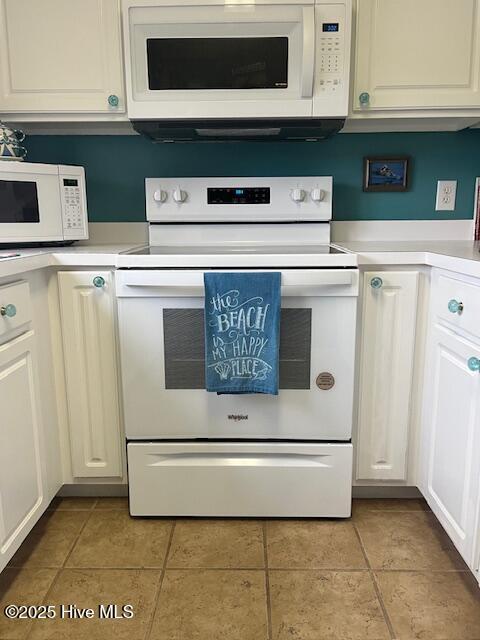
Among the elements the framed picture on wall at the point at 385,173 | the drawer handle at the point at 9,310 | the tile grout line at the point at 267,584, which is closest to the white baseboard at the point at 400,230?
the framed picture on wall at the point at 385,173

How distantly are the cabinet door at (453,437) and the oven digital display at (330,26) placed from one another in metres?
1.02

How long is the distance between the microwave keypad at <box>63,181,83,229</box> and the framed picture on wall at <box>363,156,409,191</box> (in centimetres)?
113

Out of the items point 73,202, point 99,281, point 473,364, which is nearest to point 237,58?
point 73,202

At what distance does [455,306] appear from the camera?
1362mm

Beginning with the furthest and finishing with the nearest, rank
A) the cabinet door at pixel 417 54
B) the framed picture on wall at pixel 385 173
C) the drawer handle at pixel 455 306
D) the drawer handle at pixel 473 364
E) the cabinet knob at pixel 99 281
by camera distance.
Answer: the framed picture on wall at pixel 385 173 → the cabinet door at pixel 417 54 → the cabinet knob at pixel 99 281 → the drawer handle at pixel 455 306 → the drawer handle at pixel 473 364

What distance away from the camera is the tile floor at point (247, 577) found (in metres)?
1.27

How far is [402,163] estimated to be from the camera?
2100 millimetres

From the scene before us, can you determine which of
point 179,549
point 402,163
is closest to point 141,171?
point 402,163

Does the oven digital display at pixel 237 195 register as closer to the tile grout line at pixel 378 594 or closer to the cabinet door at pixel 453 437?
the cabinet door at pixel 453 437

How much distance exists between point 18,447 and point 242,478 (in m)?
0.68

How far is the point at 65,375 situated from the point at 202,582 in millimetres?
766

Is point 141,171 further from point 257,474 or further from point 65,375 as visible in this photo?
point 257,474

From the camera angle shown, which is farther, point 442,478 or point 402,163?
point 402,163

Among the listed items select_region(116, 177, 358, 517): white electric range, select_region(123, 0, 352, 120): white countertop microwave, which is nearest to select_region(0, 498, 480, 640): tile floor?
select_region(116, 177, 358, 517): white electric range
